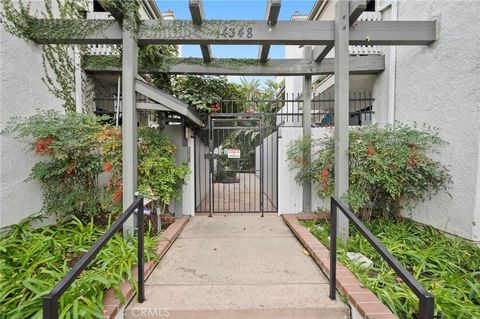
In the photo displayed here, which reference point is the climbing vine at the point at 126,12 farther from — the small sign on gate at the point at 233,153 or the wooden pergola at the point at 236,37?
the small sign on gate at the point at 233,153

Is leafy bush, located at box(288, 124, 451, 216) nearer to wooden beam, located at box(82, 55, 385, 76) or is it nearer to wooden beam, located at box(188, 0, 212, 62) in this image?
wooden beam, located at box(82, 55, 385, 76)

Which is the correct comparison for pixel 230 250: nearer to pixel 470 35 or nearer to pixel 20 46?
pixel 20 46

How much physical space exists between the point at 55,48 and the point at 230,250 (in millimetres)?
4842

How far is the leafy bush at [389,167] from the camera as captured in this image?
3857mm

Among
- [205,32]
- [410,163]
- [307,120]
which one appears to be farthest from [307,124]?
[205,32]

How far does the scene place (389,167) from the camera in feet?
12.6

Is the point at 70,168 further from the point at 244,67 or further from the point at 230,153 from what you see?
the point at 244,67

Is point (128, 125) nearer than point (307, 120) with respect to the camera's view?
Yes

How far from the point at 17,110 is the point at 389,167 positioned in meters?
5.83

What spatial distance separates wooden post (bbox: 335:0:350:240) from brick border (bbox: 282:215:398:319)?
584 millimetres

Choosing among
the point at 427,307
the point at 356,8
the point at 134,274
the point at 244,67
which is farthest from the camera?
the point at 244,67

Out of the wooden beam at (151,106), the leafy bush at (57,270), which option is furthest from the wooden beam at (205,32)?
the leafy bush at (57,270)

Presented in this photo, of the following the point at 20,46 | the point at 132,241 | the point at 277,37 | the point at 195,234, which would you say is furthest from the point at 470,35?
the point at 20,46

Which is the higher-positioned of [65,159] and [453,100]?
[453,100]
